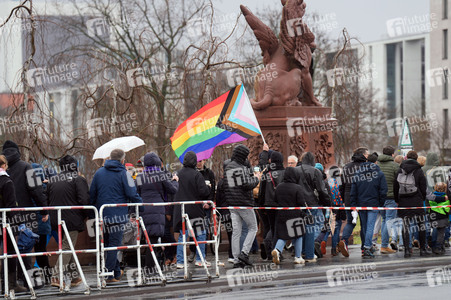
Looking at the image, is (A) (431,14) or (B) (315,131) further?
(A) (431,14)

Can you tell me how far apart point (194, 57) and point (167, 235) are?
10328 mm

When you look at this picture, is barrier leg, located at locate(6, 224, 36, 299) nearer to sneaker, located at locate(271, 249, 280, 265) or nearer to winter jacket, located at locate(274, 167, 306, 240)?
sneaker, located at locate(271, 249, 280, 265)

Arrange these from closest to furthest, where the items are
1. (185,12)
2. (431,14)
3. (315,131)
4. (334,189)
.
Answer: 1. (334,189)
2. (315,131)
3. (185,12)
4. (431,14)

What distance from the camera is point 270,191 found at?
53.6 ft

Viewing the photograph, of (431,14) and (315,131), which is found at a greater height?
(431,14)

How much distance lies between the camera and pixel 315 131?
2125 centimetres

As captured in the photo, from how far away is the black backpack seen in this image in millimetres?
17047

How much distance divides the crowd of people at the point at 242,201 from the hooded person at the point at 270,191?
18 millimetres

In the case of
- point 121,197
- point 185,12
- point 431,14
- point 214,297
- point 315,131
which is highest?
point 431,14

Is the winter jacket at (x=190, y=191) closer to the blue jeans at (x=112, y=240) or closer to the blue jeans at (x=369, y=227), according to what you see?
the blue jeans at (x=112, y=240)

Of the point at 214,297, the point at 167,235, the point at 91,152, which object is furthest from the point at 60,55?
the point at 214,297

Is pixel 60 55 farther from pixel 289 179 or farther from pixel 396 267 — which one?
pixel 396 267

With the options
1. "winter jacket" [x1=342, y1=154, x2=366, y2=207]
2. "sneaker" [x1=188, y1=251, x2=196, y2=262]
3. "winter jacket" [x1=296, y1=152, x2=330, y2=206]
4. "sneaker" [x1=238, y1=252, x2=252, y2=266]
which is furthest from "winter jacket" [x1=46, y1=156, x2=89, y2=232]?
"winter jacket" [x1=342, y1=154, x2=366, y2=207]

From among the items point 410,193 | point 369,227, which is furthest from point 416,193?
point 369,227
